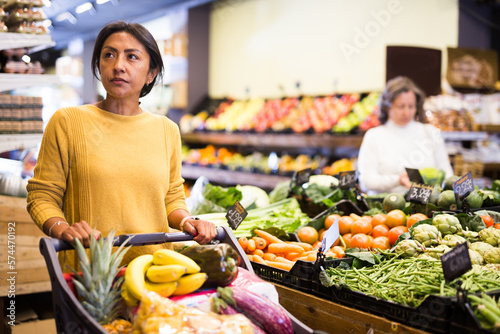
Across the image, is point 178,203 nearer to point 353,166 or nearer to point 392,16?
point 353,166

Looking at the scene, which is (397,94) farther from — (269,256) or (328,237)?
(328,237)

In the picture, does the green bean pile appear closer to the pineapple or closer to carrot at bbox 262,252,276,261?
carrot at bbox 262,252,276,261

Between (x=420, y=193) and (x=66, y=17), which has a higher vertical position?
(x=66, y=17)

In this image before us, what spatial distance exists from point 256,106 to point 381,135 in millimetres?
3674

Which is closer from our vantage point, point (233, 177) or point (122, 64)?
point (122, 64)

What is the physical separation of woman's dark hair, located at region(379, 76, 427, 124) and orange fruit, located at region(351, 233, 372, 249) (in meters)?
1.78

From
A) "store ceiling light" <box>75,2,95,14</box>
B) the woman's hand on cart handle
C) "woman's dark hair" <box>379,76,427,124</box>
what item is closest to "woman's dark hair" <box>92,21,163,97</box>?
the woman's hand on cart handle

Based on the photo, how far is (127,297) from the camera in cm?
129

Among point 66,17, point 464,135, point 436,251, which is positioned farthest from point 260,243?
point 464,135

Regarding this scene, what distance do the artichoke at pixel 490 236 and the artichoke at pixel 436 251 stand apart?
0.21 m

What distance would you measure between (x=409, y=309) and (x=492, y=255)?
64cm

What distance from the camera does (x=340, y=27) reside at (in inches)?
267

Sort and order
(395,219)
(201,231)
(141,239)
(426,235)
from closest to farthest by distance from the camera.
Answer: (141,239) < (201,231) < (426,235) < (395,219)

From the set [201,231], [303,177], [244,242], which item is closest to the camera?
[201,231]
